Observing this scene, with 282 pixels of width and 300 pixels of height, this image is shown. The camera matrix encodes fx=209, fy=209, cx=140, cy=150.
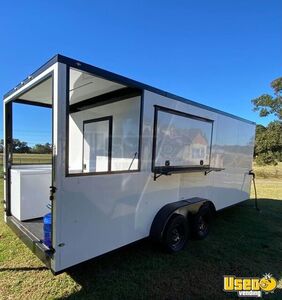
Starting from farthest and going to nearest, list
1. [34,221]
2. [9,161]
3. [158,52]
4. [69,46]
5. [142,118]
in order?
1. [158,52]
2. [69,46]
3. [9,161]
4. [34,221]
5. [142,118]

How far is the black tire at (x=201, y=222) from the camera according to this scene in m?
3.96

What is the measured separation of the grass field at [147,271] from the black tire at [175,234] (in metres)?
0.12

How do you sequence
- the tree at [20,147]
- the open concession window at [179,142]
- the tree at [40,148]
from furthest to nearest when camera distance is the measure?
1. the tree at [40,148]
2. the tree at [20,147]
3. the open concession window at [179,142]

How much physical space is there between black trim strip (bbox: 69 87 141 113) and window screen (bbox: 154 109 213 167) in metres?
0.55

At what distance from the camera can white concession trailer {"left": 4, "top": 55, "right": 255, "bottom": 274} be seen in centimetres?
217

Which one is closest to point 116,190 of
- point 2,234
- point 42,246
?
point 42,246

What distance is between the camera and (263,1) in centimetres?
602

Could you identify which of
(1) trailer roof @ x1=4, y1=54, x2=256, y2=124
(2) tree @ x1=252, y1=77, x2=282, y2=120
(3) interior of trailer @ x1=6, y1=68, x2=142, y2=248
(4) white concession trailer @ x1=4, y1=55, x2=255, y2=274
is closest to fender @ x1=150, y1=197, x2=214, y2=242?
(4) white concession trailer @ x1=4, y1=55, x2=255, y2=274

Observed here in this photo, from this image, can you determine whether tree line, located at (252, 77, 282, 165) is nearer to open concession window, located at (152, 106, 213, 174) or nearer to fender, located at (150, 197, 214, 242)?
open concession window, located at (152, 106, 213, 174)

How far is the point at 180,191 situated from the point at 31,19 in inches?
188

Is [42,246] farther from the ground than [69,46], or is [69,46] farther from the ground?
[69,46]

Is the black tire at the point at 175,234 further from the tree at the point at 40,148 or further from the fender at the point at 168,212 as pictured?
the tree at the point at 40,148

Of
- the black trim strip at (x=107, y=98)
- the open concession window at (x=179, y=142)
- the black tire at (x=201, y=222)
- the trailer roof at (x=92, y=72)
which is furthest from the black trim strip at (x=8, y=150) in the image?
the black tire at (x=201, y=222)

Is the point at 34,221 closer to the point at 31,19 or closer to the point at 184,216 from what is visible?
the point at 184,216
